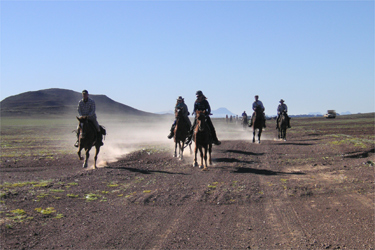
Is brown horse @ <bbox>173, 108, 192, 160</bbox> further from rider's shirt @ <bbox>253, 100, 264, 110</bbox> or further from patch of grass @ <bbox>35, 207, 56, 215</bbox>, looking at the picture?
patch of grass @ <bbox>35, 207, 56, 215</bbox>

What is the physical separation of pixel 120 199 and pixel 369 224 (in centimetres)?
580

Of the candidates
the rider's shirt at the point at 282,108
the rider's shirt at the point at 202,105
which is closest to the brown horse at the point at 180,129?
the rider's shirt at the point at 202,105

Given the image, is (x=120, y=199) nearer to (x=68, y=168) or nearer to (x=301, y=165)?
(x=68, y=168)

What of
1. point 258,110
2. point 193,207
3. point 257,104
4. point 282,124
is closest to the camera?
point 193,207

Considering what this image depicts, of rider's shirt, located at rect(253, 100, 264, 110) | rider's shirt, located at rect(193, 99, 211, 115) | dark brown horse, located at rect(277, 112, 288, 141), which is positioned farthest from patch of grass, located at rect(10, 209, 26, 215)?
dark brown horse, located at rect(277, 112, 288, 141)

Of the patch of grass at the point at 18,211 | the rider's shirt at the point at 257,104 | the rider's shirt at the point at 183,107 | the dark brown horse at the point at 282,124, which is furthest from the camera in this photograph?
the dark brown horse at the point at 282,124

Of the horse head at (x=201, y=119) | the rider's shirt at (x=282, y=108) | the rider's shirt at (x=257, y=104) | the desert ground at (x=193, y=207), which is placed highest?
the rider's shirt at (x=257, y=104)

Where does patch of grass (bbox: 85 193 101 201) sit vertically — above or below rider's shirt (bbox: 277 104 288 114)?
below

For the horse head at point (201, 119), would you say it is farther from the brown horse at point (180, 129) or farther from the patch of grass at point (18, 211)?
the patch of grass at point (18, 211)

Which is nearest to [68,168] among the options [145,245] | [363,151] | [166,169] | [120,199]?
[166,169]

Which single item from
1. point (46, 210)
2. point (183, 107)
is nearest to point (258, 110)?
point (183, 107)

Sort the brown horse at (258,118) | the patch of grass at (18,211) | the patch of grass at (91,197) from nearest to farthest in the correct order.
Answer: the patch of grass at (18,211)
the patch of grass at (91,197)
the brown horse at (258,118)

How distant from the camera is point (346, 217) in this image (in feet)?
27.0

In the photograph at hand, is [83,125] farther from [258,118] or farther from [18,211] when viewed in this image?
[258,118]
